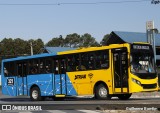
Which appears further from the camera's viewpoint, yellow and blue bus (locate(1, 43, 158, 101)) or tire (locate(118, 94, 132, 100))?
tire (locate(118, 94, 132, 100))

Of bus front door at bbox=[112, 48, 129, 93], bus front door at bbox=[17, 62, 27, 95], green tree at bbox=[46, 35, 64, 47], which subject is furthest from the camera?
green tree at bbox=[46, 35, 64, 47]

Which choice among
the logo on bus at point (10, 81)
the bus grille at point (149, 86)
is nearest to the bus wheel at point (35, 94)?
the logo on bus at point (10, 81)

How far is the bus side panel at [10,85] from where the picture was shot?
30.4 metres

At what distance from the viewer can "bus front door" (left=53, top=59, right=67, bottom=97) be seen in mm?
26469

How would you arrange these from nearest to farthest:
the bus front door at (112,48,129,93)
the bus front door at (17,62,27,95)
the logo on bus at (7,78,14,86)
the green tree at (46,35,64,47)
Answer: the bus front door at (112,48,129,93) → the bus front door at (17,62,27,95) → the logo on bus at (7,78,14,86) → the green tree at (46,35,64,47)

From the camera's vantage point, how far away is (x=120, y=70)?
22891mm

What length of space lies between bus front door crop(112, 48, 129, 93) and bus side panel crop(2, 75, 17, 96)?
9737 millimetres

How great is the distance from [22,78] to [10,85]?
1547 millimetres

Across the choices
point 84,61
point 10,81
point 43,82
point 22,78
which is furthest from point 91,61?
point 10,81

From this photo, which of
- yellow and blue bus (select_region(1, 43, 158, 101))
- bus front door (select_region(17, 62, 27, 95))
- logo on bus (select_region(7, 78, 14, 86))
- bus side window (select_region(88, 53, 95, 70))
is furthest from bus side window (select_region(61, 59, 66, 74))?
logo on bus (select_region(7, 78, 14, 86))

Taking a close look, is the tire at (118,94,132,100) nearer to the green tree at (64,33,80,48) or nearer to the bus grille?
the bus grille

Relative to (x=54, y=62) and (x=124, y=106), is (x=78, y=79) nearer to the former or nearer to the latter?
(x=54, y=62)

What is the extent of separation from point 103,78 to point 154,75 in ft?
9.05

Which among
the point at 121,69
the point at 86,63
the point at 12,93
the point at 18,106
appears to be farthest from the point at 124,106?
the point at 12,93
